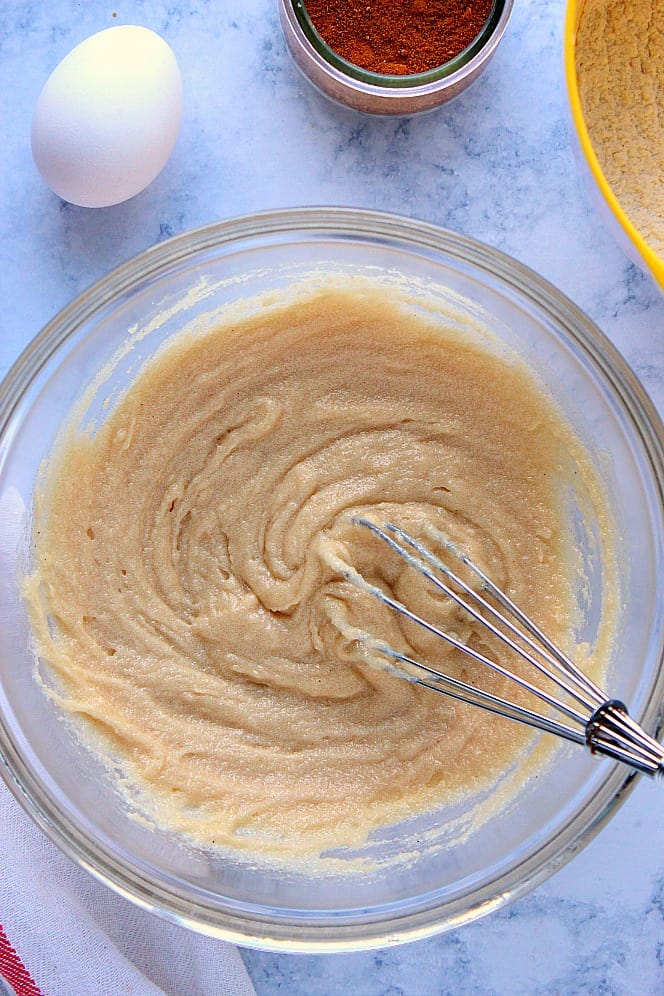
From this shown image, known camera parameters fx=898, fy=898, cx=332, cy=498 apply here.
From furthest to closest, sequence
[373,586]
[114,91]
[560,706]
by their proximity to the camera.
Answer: [373,586]
[114,91]
[560,706]

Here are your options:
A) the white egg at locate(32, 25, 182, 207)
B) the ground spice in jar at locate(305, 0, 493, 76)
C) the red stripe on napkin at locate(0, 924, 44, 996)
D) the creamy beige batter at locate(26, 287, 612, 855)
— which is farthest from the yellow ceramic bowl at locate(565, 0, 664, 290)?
the red stripe on napkin at locate(0, 924, 44, 996)

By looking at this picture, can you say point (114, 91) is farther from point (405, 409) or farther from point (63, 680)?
point (63, 680)

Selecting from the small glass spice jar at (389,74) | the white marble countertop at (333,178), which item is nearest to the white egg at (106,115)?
the white marble countertop at (333,178)

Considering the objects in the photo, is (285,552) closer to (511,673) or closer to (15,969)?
(511,673)

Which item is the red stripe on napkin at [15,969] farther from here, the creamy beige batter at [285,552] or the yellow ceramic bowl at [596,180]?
the yellow ceramic bowl at [596,180]

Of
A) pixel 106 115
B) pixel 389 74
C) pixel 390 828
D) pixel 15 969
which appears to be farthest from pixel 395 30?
pixel 15 969

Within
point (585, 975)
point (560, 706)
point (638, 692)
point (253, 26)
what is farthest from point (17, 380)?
point (585, 975)

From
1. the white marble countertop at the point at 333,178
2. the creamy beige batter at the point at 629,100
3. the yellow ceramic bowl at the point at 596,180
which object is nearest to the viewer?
the yellow ceramic bowl at the point at 596,180

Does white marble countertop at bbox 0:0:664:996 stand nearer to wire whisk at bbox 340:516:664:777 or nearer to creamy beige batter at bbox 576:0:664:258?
creamy beige batter at bbox 576:0:664:258
